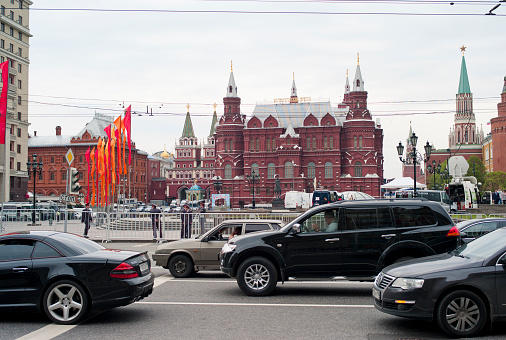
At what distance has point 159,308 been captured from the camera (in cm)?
948

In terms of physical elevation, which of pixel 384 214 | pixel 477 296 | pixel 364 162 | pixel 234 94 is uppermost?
pixel 234 94

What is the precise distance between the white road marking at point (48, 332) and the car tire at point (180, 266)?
5429mm

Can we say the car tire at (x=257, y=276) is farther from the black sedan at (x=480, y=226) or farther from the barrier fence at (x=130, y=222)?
the barrier fence at (x=130, y=222)

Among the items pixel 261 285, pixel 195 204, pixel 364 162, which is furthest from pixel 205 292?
pixel 364 162

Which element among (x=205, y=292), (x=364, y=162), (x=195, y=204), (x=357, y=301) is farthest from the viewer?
(x=364, y=162)

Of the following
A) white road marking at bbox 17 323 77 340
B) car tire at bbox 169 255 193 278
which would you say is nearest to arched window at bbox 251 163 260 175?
car tire at bbox 169 255 193 278

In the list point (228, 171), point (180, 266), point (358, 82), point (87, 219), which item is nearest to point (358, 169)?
point (358, 82)

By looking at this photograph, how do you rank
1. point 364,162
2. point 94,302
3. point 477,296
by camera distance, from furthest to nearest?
point 364,162, point 94,302, point 477,296

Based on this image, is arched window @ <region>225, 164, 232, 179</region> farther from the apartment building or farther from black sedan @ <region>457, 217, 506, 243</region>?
black sedan @ <region>457, 217, 506, 243</region>

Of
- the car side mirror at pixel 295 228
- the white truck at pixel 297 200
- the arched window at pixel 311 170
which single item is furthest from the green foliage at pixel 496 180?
the car side mirror at pixel 295 228

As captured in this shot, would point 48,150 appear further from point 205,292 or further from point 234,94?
point 205,292

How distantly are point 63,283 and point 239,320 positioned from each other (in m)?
2.88

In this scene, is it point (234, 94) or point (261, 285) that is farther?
point (234, 94)

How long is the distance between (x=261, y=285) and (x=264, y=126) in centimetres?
9318
